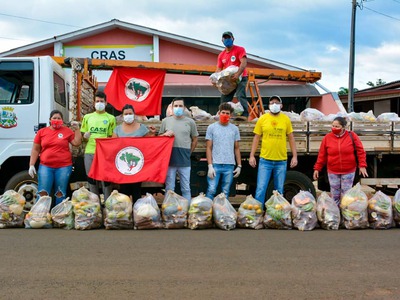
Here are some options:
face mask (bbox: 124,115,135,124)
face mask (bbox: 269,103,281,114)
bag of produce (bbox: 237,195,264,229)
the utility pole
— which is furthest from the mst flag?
the utility pole

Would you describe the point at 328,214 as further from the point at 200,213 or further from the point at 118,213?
the point at 118,213

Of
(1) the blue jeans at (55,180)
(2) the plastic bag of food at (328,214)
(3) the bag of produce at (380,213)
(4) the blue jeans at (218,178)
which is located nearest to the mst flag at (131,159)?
(1) the blue jeans at (55,180)

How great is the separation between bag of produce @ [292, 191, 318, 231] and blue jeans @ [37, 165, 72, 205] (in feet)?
11.2

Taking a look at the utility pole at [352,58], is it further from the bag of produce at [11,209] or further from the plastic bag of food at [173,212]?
the bag of produce at [11,209]

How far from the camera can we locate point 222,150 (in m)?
7.10

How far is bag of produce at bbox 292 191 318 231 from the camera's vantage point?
6547 mm

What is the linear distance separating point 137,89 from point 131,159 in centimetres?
268

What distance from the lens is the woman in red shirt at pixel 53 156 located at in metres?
6.84

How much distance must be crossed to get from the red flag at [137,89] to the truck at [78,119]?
348 mm

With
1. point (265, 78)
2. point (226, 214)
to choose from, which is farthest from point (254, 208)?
point (265, 78)
